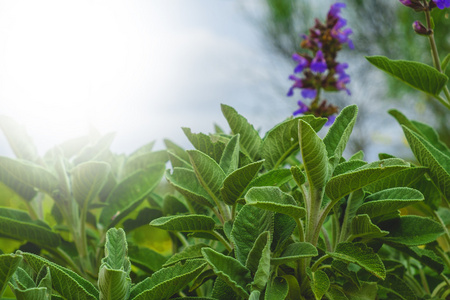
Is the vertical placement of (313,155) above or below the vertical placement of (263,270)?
above

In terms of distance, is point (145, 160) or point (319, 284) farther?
point (145, 160)

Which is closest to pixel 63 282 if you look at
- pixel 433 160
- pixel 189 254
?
pixel 189 254

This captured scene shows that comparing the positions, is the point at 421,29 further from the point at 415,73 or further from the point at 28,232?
the point at 28,232

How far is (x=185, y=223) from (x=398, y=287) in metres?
0.36

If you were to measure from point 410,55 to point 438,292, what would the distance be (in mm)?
8201

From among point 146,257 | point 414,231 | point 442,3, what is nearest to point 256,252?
point 414,231

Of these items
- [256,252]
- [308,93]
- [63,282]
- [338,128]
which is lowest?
[63,282]

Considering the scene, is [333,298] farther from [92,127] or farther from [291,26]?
[291,26]

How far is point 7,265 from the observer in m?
0.47

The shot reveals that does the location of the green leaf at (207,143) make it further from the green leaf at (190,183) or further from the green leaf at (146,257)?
the green leaf at (146,257)

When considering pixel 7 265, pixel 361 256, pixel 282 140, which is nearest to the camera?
pixel 7 265

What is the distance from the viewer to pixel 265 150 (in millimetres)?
732

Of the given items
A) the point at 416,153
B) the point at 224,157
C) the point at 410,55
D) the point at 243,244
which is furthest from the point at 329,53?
the point at 410,55

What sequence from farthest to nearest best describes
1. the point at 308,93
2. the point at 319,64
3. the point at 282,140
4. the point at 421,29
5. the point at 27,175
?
the point at 308,93 < the point at 319,64 < the point at 421,29 < the point at 27,175 < the point at 282,140
